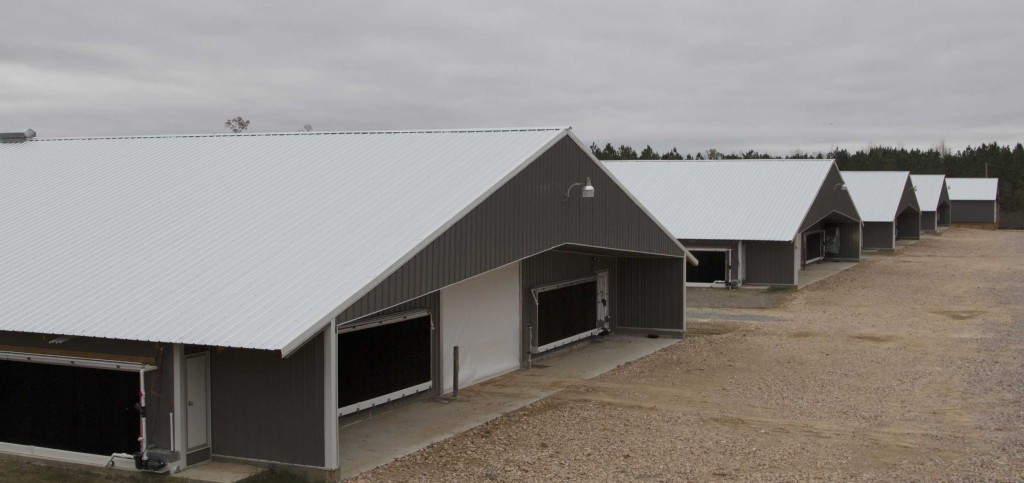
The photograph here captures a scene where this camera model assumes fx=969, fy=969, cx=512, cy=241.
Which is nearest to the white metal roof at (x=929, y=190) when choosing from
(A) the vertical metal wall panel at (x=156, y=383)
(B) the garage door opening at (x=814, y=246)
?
(B) the garage door opening at (x=814, y=246)

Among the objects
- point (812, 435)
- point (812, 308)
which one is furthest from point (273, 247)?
point (812, 308)

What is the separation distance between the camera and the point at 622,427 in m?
13.8

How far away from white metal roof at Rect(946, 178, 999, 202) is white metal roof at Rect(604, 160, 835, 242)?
158 feet

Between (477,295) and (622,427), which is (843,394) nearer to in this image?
(622,427)

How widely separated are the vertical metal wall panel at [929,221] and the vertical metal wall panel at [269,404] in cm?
6745

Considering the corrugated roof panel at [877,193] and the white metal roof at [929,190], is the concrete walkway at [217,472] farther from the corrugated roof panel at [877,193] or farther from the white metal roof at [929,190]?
the white metal roof at [929,190]

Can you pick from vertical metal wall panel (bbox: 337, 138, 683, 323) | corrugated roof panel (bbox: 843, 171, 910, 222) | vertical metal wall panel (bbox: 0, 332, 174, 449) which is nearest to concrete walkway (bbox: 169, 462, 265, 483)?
vertical metal wall panel (bbox: 0, 332, 174, 449)

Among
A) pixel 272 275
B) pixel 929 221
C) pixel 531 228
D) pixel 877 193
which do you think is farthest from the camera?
pixel 929 221

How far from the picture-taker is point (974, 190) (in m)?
82.2

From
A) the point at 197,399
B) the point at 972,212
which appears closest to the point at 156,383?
the point at 197,399

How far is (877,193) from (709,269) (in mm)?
25149

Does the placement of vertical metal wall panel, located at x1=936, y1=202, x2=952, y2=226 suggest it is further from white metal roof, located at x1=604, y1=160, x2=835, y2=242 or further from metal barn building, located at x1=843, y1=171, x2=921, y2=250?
white metal roof, located at x1=604, y1=160, x2=835, y2=242

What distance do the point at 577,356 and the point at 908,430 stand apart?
782cm

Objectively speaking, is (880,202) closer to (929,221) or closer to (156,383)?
(929,221)
